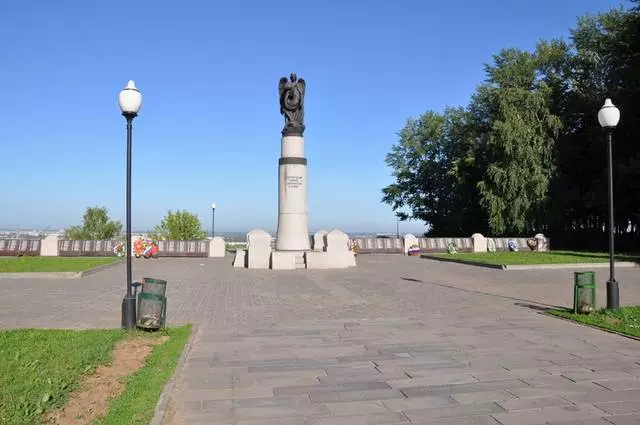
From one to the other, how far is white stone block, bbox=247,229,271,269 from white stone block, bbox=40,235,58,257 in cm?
1391

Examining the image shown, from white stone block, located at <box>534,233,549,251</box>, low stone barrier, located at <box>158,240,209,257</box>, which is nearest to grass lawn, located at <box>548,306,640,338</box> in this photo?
low stone barrier, located at <box>158,240,209,257</box>

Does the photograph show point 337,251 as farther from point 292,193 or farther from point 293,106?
point 293,106

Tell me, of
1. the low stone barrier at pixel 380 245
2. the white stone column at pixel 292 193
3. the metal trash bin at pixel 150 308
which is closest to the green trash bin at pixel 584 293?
the metal trash bin at pixel 150 308

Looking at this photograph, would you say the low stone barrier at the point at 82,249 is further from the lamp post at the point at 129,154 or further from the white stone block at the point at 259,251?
the lamp post at the point at 129,154

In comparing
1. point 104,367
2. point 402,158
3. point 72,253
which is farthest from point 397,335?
point 402,158

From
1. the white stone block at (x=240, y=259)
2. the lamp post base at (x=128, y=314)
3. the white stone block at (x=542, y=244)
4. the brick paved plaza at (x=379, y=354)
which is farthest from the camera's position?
the white stone block at (x=542, y=244)

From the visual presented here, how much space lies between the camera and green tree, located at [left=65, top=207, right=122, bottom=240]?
130 feet

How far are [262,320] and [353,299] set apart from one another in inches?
141

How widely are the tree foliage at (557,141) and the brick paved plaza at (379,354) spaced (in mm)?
24099

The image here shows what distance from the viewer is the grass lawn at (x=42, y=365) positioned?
4.88m

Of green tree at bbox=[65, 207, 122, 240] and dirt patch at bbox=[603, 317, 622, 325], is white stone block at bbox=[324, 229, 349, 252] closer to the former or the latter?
dirt patch at bbox=[603, 317, 622, 325]

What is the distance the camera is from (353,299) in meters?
13.4

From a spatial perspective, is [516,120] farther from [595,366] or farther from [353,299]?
[595,366]

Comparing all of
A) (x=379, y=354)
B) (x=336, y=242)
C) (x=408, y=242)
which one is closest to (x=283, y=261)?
(x=336, y=242)
